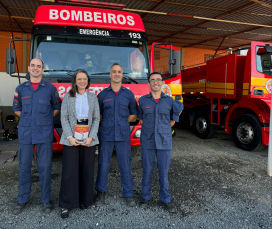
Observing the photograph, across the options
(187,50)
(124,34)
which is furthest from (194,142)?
(187,50)

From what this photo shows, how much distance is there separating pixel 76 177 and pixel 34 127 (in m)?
0.73

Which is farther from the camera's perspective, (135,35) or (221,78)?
(221,78)

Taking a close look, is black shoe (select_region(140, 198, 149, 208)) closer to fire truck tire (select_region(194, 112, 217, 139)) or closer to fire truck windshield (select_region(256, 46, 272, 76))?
fire truck windshield (select_region(256, 46, 272, 76))

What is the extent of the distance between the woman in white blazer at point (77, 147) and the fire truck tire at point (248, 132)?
165 inches

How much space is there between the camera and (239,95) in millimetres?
5754

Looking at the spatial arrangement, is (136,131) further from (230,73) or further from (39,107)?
(230,73)

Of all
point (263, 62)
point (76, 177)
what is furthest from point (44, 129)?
point (263, 62)

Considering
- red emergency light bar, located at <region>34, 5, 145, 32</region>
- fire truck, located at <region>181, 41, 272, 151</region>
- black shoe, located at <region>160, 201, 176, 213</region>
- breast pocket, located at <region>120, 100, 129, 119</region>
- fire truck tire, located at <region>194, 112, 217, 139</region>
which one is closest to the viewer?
black shoe, located at <region>160, 201, 176, 213</region>

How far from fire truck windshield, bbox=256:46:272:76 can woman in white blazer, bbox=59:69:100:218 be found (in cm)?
429

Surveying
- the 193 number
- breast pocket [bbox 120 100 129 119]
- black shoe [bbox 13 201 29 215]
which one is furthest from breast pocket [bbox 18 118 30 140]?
the 193 number

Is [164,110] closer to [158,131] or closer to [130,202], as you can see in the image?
[158,131]

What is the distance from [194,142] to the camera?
6613 millimetres

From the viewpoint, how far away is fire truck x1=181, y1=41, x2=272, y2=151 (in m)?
5.18

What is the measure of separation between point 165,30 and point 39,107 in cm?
1078
